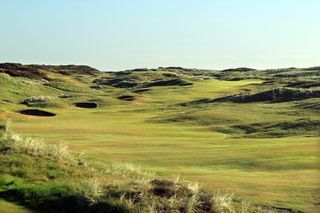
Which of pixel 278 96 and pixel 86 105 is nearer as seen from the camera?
pixel 278 96

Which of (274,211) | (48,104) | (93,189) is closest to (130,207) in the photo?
(93,189)

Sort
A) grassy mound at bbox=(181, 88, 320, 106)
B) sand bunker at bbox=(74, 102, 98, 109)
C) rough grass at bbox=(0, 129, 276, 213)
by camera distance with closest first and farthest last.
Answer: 1. rough grass at bbox=(0, 129, 276, 213)
2. grassy mound at bbox=(181, 88, 320, 106)
3. sand bunker at bbox=(74, 102, 98, 109)

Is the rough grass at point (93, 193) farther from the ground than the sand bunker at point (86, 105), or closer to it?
farther from the ground

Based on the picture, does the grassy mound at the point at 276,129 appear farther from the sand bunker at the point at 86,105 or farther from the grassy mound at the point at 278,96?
the sand bunker at the point at 86,105

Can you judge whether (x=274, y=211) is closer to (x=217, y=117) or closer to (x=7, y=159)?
(x=7, y=159)

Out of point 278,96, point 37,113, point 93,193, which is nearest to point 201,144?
point 93,193

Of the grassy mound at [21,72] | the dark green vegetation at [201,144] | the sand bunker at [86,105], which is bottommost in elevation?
the sand bunker at [86,105]

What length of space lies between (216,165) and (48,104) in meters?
49.1

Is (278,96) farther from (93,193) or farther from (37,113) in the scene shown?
(93,193)

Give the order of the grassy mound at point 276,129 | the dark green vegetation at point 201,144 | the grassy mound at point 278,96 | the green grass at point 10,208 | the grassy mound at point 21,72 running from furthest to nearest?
the grassy mound at point 21,72 < the grassy mound at point 278,96 < the grassy mound at point 276,129 < the dark green vegetation at point 201,144 < the green grass at point 10,208

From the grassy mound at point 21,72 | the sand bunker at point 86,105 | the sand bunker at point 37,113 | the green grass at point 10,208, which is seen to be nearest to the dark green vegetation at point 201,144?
the sand bunker at point 86,105

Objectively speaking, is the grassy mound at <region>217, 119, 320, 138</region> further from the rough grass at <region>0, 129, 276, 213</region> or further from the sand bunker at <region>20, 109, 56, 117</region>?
the rough grass at <region>0, 129, 276, 213</region>

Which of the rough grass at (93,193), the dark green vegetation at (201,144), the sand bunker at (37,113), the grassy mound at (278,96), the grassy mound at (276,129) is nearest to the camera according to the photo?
the rough grass at (93,193)

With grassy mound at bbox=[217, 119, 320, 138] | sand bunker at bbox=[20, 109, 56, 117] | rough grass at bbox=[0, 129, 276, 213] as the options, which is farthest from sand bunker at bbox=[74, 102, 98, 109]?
rough grass at bbox=[0, 129, 276, 213]
